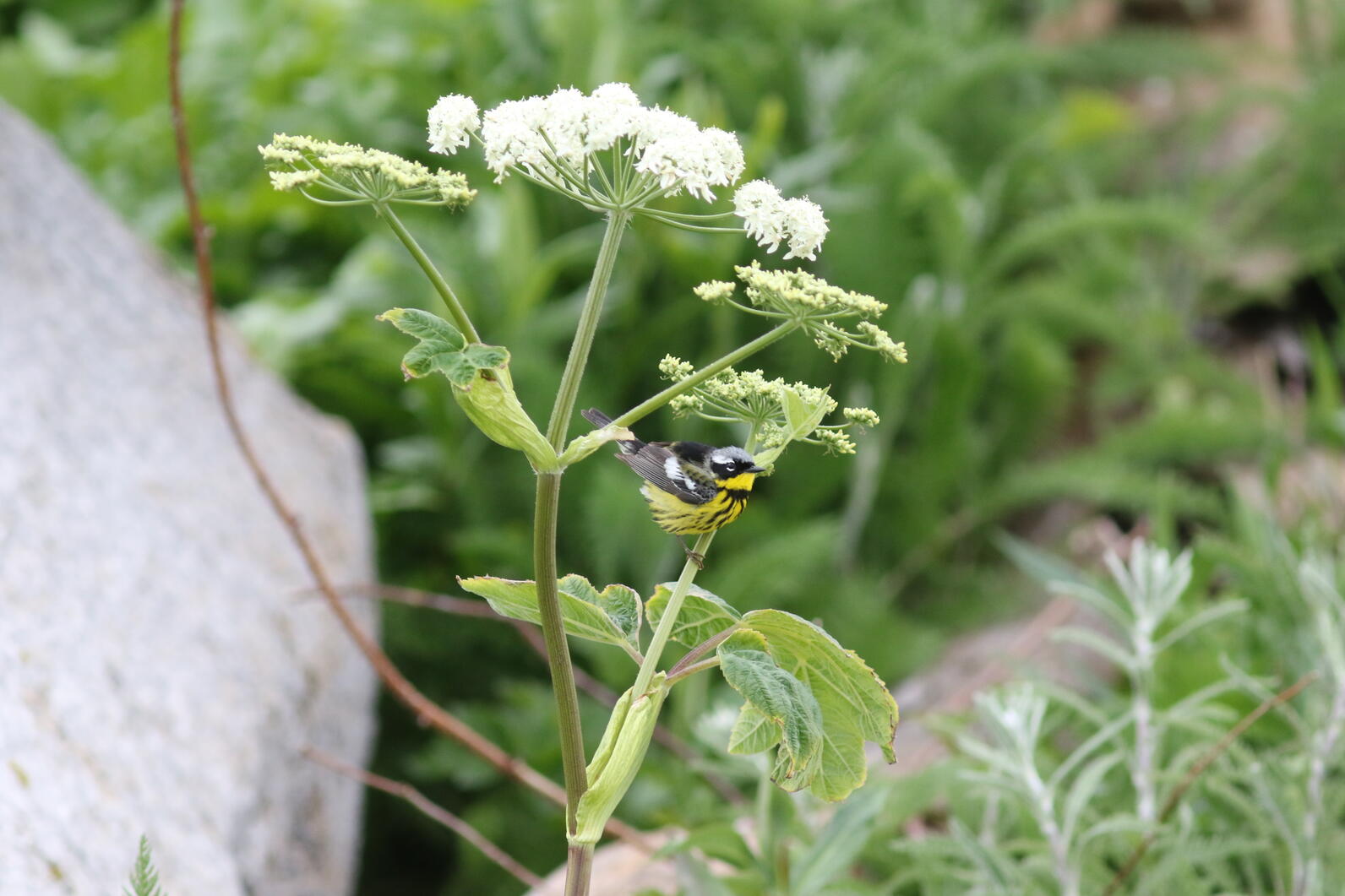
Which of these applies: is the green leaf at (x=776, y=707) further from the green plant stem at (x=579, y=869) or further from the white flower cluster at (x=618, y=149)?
the white flower cluster at (x=618, y=149)

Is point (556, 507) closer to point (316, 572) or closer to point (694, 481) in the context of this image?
point (694, 481)

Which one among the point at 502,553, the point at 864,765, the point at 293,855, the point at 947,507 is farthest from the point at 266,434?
the point at 947,507

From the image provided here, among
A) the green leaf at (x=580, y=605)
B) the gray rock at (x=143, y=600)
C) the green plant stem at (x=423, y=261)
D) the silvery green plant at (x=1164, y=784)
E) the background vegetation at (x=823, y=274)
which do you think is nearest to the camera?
the green plant stem at (x=423, y=261)

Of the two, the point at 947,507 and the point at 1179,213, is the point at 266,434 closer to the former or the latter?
the point at 947,507

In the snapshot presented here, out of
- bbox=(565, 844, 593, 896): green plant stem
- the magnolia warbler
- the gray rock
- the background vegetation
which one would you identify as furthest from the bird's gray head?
the background vegetation

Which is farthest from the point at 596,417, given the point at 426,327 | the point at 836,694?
the point at 836,694

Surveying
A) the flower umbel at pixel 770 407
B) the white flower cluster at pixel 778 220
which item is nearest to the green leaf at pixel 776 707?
the flower umbel at pixel 770 407

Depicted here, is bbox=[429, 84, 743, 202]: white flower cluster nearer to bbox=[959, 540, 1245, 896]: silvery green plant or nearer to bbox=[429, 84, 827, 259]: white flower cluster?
bbox=[429, 84, 827, 259]: white flower cluster
